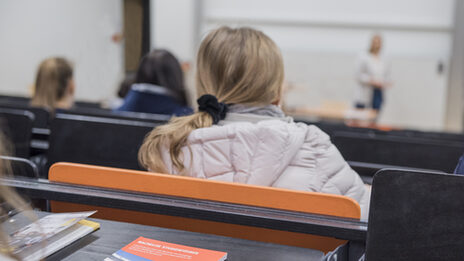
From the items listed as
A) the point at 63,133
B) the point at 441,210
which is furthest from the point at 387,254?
the point at 63,133

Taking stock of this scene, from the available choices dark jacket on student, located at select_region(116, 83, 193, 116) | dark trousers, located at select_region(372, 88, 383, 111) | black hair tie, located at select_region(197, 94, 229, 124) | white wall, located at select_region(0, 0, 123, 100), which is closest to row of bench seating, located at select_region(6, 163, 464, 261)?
black hair tie, located at select_region(197, 94, 229, 124)

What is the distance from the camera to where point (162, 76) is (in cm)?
297

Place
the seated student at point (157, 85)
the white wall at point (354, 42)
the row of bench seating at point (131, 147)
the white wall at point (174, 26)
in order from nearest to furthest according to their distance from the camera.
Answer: the row of bench seating at point (131, 147), the seated student at point (157, 85), the white wall at point (354, 42), the white wall at point (174, 26)

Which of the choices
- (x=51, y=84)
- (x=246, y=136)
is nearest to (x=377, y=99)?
(x=51, y=84)

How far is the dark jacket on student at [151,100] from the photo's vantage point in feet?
9.75

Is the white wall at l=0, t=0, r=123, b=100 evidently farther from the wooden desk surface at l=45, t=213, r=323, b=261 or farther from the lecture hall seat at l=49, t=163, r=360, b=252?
the wooden desk surface at l=45, t=213, r=323, b=261

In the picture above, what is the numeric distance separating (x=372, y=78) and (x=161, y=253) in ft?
20.0

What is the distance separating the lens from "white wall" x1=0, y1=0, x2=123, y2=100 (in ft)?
22.0

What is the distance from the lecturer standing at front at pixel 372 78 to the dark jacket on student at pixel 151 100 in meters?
4.23

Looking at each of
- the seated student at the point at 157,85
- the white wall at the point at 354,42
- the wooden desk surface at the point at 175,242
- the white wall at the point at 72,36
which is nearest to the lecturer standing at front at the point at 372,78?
the white wall at the point at 354,42

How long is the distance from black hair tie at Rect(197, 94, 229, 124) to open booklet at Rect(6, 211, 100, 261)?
0.49 m

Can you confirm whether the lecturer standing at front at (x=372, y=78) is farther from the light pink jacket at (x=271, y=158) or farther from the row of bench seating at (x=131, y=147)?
the light pink jacket at (x=271, y=158)

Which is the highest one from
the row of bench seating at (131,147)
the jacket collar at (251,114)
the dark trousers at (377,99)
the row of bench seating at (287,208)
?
the jacket collar at (251,114)

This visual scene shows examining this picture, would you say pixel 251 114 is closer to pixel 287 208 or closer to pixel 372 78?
pixel 287 208
